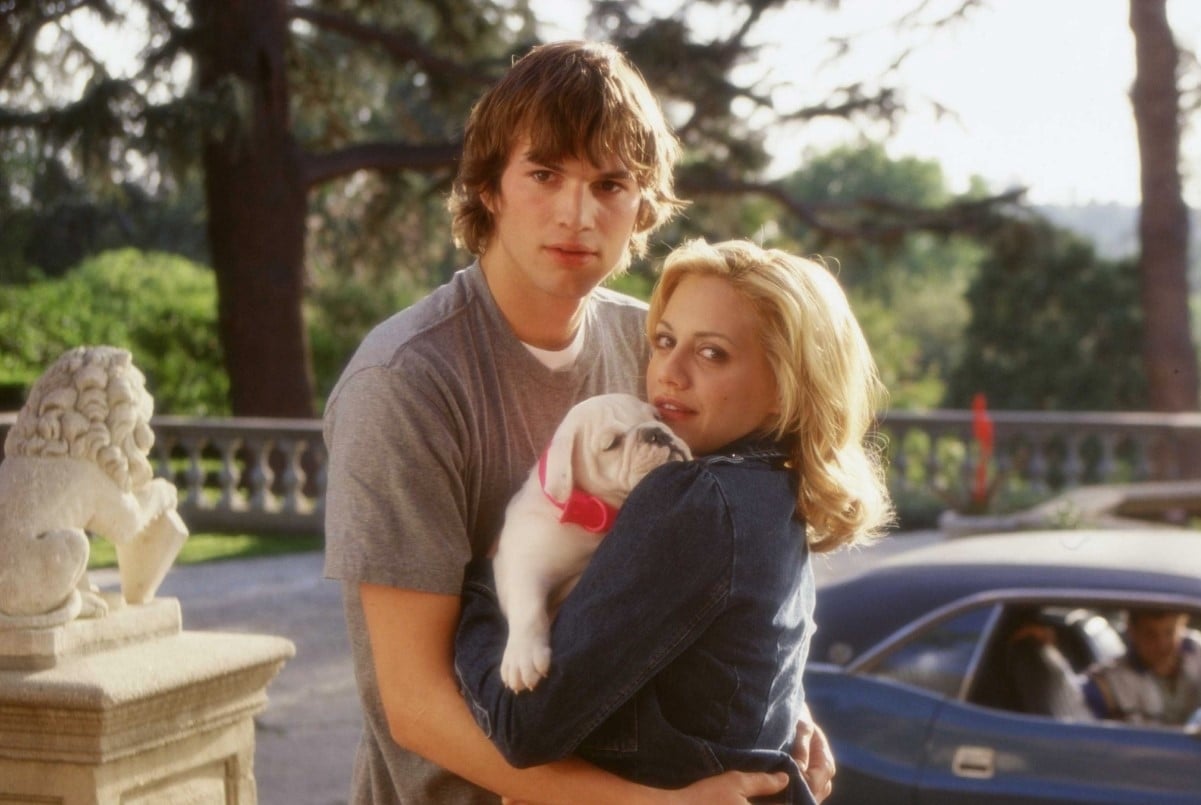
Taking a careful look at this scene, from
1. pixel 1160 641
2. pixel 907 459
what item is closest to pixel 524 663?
pixel 1160 641

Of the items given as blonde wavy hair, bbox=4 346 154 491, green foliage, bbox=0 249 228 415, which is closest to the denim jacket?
blonde wavy hair, bbox=4 346 154 491

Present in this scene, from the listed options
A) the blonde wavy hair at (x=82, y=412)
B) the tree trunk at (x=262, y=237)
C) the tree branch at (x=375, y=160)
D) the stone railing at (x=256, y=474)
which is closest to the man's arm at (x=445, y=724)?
the blonde wavy hair at (x=82, y=412)

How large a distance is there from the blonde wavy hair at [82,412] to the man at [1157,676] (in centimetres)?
308

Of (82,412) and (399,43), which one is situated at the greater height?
(399,43)

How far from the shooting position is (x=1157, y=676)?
529 centimetres

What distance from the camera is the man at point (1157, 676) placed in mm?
5234

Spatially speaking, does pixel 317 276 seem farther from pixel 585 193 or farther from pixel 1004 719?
pixel 585 193

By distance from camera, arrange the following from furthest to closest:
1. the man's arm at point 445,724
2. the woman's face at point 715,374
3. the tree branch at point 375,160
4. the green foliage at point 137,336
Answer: the green foliage at point 137,336 → the tree branch at point 375,160 → the woman's face at point 715,374 → the man's arm at point 445,724

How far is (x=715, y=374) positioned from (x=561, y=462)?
25cm

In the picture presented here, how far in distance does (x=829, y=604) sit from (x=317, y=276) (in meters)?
22.8

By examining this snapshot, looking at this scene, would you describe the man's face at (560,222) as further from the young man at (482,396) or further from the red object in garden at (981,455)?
the red object in garden at (981,455)

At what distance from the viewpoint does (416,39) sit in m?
18.1

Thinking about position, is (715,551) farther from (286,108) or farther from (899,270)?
(899,270)

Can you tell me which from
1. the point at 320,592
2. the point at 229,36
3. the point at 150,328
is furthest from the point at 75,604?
the point at 150,328
